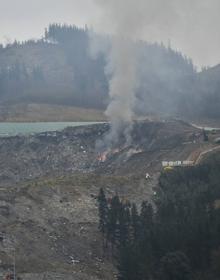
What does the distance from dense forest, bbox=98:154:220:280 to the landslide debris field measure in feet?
11.1

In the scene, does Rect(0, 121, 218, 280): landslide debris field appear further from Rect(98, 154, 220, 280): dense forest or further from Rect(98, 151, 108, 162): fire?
Rect(98, 154, 220, 280): dense forest

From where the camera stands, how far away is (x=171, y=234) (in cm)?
7031

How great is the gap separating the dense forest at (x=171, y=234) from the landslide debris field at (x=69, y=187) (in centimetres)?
337

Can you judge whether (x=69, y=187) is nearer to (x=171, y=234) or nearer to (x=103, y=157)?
(x=171, y=234)

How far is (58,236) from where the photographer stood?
3275 inches

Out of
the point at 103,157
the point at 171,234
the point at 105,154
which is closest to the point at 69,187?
the point at 171,234

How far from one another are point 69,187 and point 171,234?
33.9m

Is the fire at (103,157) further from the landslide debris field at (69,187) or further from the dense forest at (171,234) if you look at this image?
the dense forest at (171,234)

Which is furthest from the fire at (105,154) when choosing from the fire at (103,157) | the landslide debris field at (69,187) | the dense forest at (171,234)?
the dense forest at (171,234)

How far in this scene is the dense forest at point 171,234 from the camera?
6278 centimetres

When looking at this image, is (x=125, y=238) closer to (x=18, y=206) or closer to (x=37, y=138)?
(x=18, y=206)

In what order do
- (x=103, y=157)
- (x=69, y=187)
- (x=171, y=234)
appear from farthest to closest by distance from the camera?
(x=103, y=157), (x=69, y=187), (x=171, y=234)

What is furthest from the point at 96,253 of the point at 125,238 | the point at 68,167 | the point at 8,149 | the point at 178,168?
the point at 8,149

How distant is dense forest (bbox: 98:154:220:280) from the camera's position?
62.8 meters
